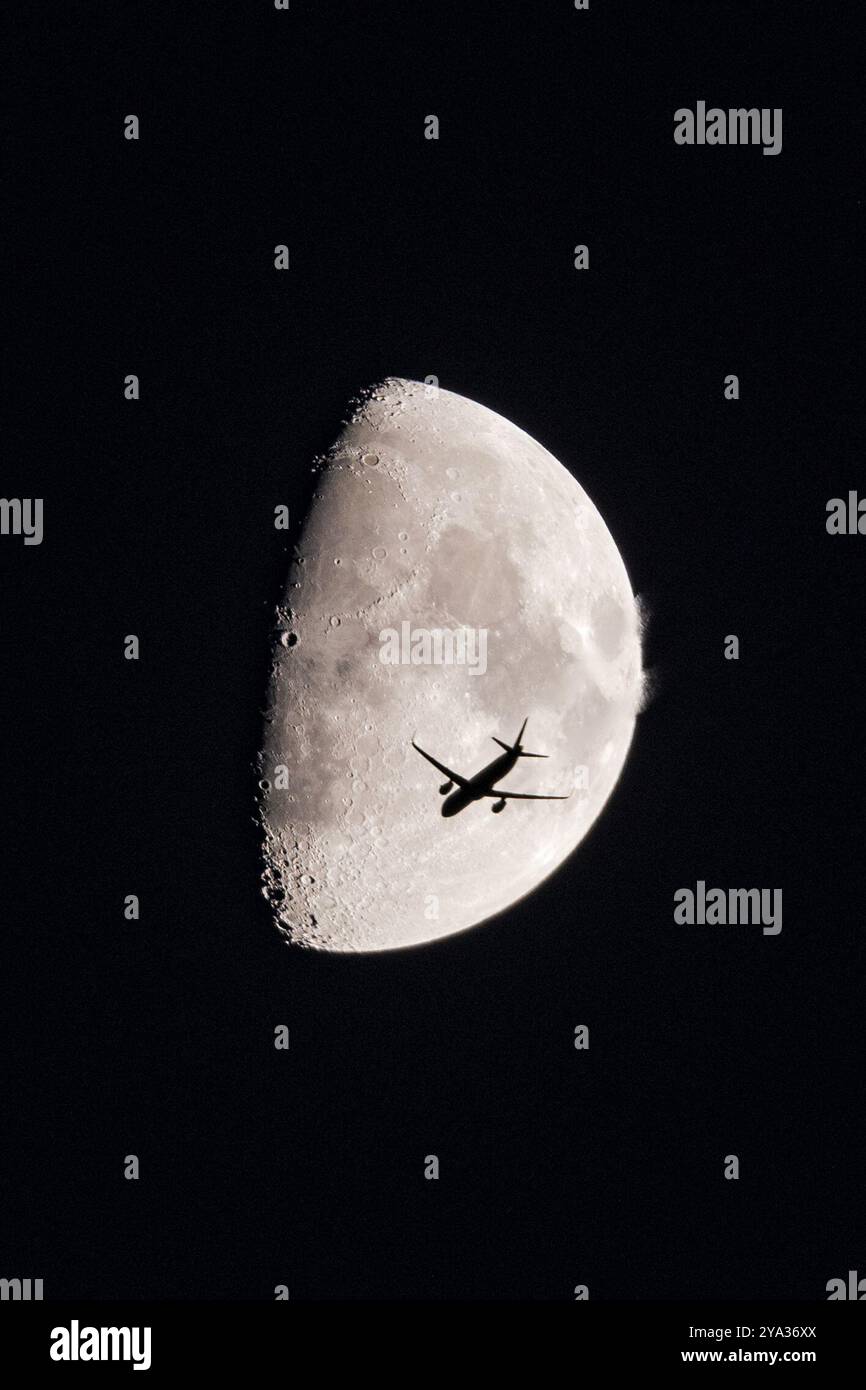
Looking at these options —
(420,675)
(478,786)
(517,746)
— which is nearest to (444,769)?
(478,786)

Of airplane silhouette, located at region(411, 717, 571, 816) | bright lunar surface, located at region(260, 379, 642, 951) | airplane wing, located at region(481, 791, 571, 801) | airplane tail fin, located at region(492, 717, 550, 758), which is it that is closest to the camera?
bright lunar surface, located at region(260, 379, 642, 951)

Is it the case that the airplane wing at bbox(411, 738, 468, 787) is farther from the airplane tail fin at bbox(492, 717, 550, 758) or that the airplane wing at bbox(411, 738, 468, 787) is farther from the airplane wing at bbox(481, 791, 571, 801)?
the airplane tail fin at bbox(492, 717, 550, 758)

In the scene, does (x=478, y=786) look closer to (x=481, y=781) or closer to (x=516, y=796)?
(x=481, y=781)

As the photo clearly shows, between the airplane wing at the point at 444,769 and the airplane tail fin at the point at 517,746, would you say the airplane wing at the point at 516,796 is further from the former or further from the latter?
the airplane tail fin at the point at 517,746

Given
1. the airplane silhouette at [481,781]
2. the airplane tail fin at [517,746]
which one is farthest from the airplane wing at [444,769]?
the airplane tail fin at [517,746]

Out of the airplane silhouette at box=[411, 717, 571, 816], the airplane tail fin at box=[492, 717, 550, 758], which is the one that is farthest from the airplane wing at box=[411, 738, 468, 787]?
the airplane tail fin at box=[492, 717, 550, 758]

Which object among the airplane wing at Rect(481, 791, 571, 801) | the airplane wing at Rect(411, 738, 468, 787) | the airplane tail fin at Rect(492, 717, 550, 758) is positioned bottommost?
the airplane wing at Rect(481, 791, 571, 801)

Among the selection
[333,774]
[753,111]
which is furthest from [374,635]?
[753,111]
